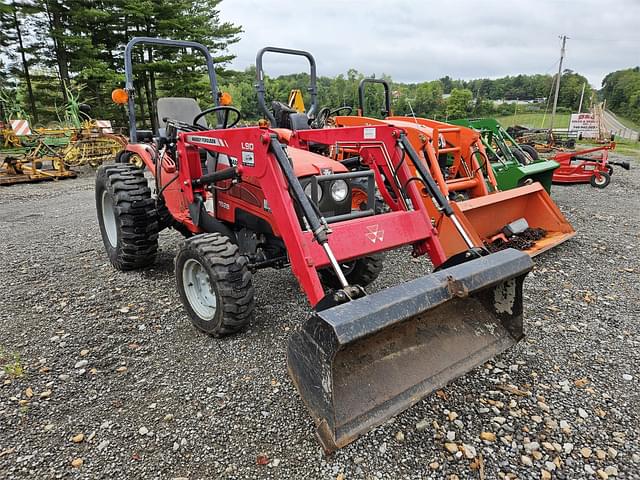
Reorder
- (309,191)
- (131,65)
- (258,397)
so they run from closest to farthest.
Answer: (258,397) < (309,191) < (131,65)

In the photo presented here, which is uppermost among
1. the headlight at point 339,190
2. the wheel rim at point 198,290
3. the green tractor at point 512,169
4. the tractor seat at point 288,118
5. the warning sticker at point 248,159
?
the tractor seat at point 288,118

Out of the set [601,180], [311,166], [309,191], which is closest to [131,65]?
[311,166]

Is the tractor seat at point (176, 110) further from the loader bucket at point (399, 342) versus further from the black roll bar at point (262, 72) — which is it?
the loader bucket at point (399, 342)

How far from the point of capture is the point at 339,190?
2975 mm

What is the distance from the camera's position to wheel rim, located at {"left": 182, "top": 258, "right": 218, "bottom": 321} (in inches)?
124

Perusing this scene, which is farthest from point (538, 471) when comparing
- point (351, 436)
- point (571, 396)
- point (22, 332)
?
point (22, 332)

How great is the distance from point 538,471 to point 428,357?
710 mm

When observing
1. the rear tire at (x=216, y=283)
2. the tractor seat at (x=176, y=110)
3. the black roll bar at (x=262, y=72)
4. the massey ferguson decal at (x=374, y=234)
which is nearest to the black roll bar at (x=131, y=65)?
the tractor seat at (x=176, y=110)

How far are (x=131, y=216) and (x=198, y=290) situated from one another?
4.20 ft

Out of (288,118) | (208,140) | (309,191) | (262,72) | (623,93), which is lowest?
(309,191)

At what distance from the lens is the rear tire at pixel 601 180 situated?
8961 millimetres

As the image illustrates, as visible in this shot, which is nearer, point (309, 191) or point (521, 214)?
point (309, 191)

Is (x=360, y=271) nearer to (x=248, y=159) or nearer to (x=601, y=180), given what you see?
(x=248, y=159)

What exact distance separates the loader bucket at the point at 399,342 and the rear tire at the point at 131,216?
2638mm
